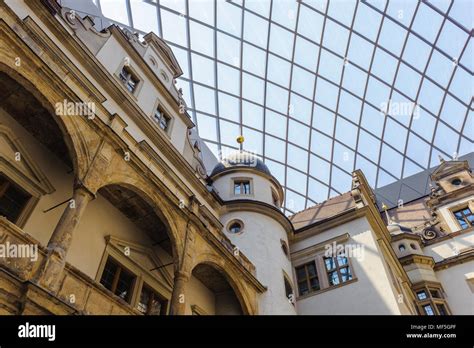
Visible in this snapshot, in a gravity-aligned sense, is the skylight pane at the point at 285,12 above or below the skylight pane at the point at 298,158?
above

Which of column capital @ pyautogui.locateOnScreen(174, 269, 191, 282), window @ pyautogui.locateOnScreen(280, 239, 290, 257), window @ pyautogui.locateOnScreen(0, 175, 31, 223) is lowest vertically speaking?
column capital @ pyautogui.locateOnScreen(174, 269, 191, 282)

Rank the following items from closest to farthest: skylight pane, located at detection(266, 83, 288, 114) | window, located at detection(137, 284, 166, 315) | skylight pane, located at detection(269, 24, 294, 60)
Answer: window, located at detection(137, 284, 166, 315) < skylight pane, located at detection(269, 24, 294, 60) < skylight pane, located at detection(266, 83, 288, 114)

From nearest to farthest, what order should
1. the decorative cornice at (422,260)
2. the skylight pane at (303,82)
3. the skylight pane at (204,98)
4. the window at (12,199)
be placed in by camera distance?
the window at (12,199)
the decorative cornice at (422,260)
the skylight pane at (204,98)
the skylight pane at (303,82)

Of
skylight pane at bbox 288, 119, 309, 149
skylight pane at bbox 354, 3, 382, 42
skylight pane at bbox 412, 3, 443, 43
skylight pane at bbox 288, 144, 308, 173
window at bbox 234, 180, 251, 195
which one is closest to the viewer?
window at bbox 234, 180, 251, 195

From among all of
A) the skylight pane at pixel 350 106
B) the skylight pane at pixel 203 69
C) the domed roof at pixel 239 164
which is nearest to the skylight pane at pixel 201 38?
the skylight pane at pixel 203 69

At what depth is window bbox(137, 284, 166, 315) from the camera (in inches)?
523

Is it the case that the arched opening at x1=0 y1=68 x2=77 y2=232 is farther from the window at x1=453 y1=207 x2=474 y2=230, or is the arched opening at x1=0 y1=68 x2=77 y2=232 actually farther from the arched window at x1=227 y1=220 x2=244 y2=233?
the window at x1=453 y1=207 x2=474 y2=230

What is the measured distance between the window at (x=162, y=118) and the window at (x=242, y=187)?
6189mm

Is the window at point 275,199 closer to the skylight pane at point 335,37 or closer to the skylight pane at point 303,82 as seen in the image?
the skylight pane at point 303,82

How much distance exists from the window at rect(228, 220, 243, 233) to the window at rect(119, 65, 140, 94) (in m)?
8.67

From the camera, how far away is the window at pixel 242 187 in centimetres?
2316

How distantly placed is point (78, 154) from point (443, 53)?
32299 millimetres

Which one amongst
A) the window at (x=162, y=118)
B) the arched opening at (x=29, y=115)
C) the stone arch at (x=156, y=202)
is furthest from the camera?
the window at (x=162, y=118)

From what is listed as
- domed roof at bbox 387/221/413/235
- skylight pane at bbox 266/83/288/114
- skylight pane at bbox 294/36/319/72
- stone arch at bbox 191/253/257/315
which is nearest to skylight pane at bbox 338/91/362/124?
skylight pane at bbox 294/36/319/72
